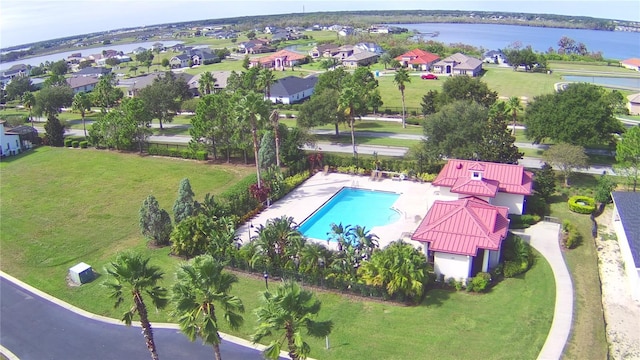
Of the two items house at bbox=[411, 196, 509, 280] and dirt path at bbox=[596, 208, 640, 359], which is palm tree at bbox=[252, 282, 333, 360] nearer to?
house at bbox=[411, 196, 509, 280]

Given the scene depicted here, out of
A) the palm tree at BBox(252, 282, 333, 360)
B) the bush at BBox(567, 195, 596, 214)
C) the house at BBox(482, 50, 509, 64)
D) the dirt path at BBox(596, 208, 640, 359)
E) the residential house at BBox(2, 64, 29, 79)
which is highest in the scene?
the residential house at BBox(2, 64, 29, 79)

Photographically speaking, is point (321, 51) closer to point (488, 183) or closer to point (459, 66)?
point (459, 66)

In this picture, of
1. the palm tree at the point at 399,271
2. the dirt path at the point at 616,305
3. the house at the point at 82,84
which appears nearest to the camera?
the dirt path at the point at 616,305

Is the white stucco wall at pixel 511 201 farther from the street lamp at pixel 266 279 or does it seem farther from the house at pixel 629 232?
the street lamp at pixel 266 279

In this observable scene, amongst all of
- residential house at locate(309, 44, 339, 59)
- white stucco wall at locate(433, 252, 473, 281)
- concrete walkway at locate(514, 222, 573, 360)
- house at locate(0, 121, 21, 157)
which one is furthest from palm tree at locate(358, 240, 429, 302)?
residential house at locate(309, 44, 339, 59)

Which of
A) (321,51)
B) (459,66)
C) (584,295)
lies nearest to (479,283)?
(584,295)


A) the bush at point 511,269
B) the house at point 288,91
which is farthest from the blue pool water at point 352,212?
the house at point 288,91

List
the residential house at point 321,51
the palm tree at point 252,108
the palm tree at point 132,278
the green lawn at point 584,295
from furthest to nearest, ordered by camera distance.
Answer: the residential house at point 321,51 → the palm tree at point 252,108 → the green lawn at point 584,295 → the palm tree at point 132,278
